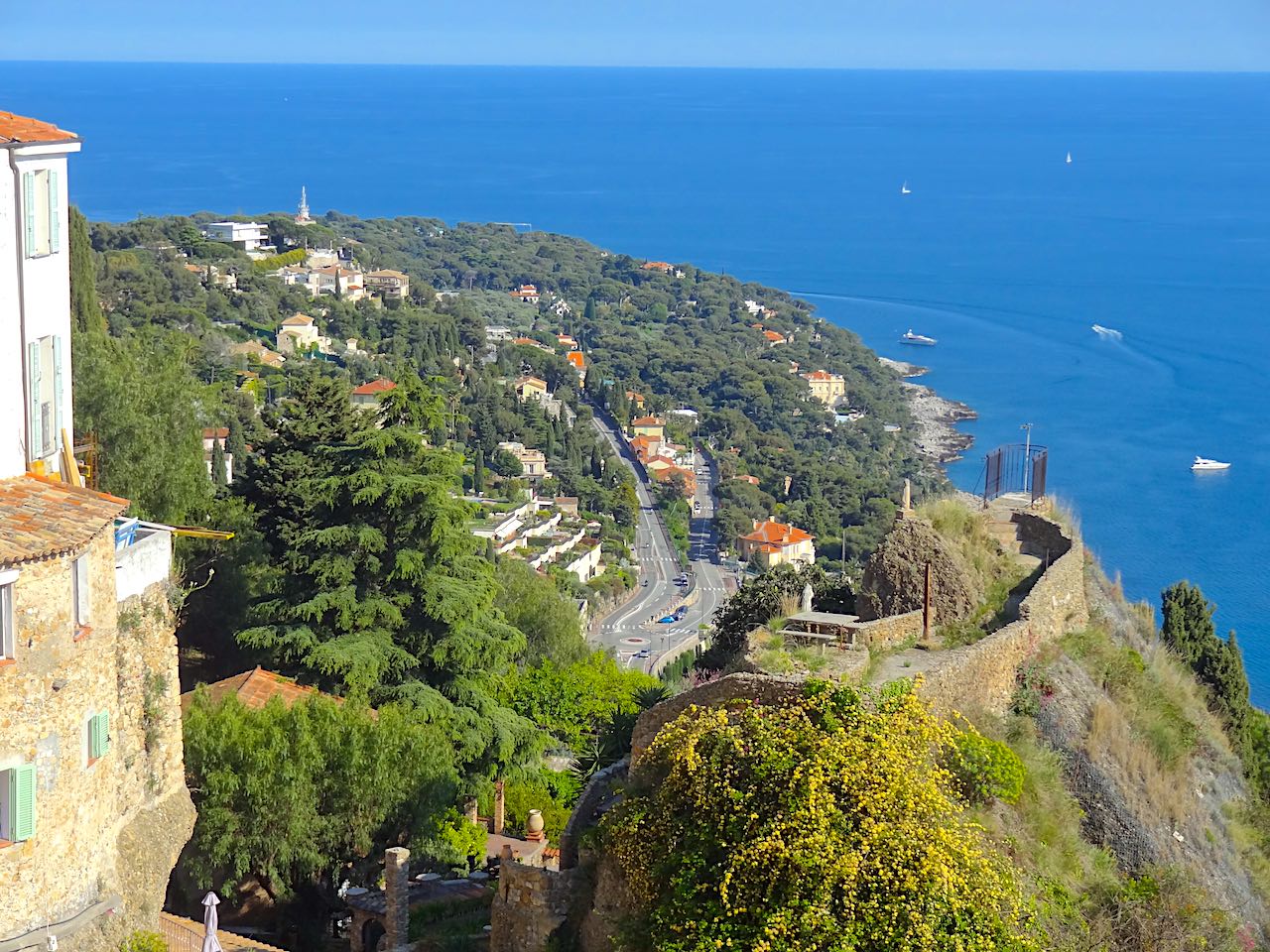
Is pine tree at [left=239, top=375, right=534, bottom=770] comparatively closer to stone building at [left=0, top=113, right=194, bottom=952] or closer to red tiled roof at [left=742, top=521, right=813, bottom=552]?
stone building at [left=0, top=113, right=194, bottom=952]

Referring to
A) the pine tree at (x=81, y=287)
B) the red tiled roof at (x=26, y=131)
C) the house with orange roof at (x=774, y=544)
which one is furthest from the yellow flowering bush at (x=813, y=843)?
the house with orange roof at (x=774, y=544)

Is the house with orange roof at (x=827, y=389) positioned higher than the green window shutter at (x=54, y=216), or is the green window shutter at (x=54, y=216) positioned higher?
the green window shutter at (x=54, y=216)

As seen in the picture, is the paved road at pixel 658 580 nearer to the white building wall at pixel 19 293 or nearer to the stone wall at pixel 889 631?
the stone wall at pixel 889 631

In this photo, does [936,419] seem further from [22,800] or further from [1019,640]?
[22,800]

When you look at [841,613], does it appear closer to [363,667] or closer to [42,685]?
[363,667]

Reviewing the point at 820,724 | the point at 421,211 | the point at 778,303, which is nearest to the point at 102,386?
the point at 820,724

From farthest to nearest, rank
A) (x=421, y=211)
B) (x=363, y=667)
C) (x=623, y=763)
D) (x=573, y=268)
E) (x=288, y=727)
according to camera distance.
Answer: (x=421, y=211)
(x=573, y=268)
(x=363, y=667)
(x=288, y=727)
(x=623, y=763)
